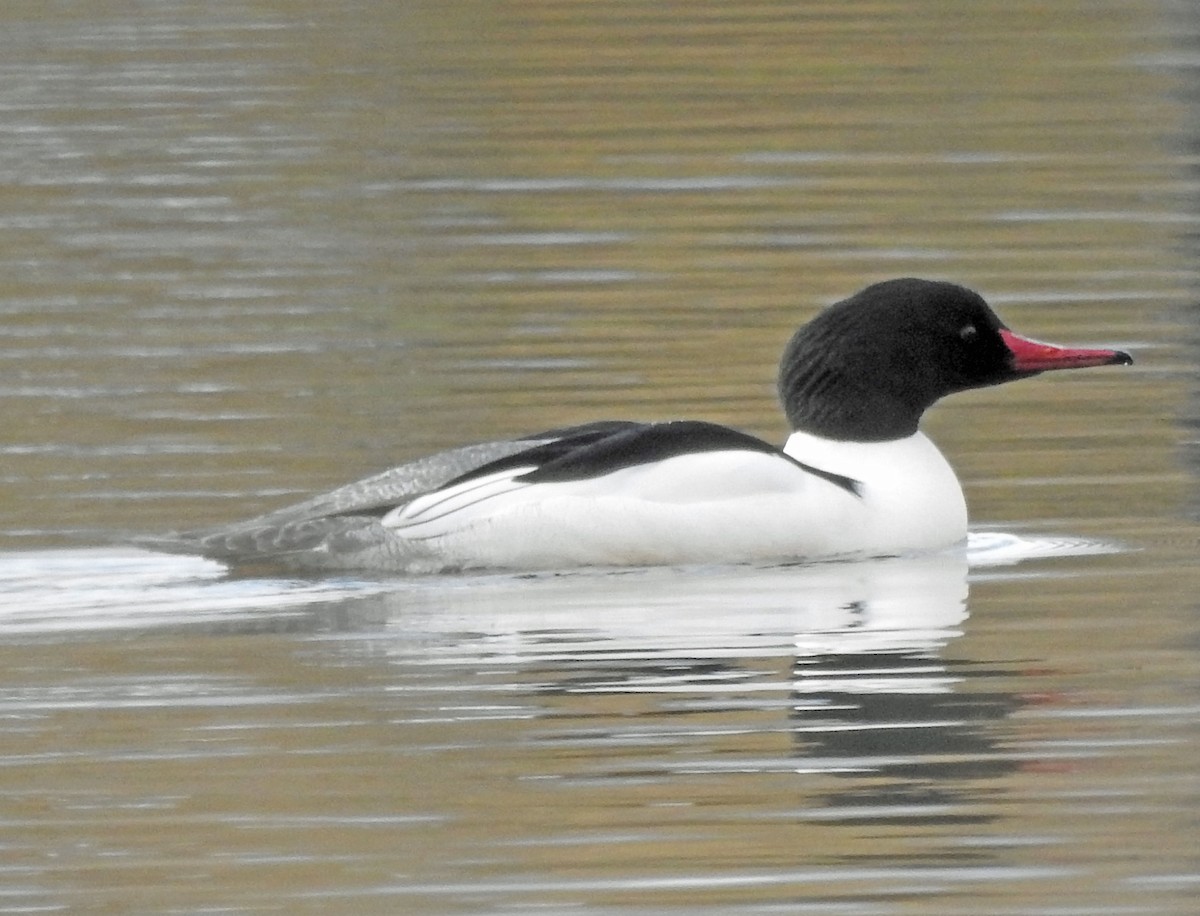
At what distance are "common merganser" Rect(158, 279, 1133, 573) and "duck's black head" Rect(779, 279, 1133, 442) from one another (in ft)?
0.22

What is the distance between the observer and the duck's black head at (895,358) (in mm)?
9398

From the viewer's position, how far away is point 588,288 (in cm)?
1298

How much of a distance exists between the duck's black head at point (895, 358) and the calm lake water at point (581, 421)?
1.49 ft

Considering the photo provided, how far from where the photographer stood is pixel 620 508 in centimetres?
902

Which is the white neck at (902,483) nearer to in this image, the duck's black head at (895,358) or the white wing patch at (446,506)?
the duck's black head at (895,358)

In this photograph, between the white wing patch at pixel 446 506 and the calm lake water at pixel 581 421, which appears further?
the white wing patch at pixel 446 506

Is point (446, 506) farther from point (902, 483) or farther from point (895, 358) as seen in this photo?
point (895, 358)

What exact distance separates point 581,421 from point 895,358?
5.04ft

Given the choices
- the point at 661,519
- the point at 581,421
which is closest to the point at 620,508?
the point at 661,519

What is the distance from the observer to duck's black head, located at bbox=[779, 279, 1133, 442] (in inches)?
370

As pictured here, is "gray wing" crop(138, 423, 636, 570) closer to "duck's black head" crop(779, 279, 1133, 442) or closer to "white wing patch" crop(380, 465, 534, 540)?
"white wing patch" crop(380, 465, 534, 540)

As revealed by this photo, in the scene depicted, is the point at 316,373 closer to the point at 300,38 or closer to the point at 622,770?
the point at 622,770

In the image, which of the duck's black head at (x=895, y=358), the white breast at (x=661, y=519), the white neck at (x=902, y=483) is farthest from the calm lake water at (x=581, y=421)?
the duck's black head at (x=895, y=358)

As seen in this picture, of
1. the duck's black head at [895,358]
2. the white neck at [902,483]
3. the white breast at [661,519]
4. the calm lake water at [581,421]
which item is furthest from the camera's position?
the duck's black head at [895,358]
